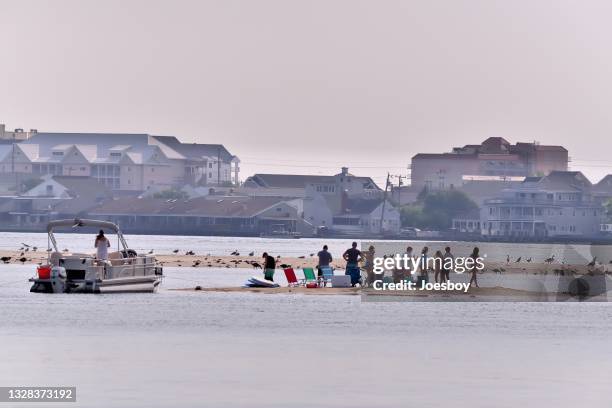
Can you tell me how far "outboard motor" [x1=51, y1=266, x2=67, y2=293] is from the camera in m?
61.2

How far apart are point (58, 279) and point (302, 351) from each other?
2019cm

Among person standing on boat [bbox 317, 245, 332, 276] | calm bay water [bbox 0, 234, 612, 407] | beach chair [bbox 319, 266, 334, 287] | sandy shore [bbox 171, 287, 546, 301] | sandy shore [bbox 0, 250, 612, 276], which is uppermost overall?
sandy shore [bbox 0, 250, 612, 276]

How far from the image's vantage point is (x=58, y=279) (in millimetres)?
61406

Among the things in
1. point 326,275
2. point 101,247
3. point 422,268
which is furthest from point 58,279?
point 422,268

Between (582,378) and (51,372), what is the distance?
10087 mm

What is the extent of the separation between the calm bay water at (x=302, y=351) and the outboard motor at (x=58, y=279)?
59 cm

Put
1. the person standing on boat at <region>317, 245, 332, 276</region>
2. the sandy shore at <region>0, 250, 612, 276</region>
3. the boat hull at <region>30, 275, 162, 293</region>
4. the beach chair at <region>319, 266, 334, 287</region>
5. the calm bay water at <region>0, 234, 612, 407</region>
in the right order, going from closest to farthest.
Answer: the calm bay water at <region>0, 234, 612, 407</region> → the boat hull at <region>30, 275, 162, 293</region> → the person standing on boat at <region>317, 245, 332, 276</region> → the beach chair at <region>319, 266, 334, 287</region> → the sandy shore at <region>0, 250, 612, 276</region>

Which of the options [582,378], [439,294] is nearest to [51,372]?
[582,378]

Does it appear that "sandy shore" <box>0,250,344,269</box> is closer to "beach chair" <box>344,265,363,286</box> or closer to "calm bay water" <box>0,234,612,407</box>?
"beach chair" <box>344,265,363,286</box>

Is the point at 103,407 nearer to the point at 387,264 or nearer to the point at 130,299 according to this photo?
the point at 130,299

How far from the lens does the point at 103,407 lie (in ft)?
105

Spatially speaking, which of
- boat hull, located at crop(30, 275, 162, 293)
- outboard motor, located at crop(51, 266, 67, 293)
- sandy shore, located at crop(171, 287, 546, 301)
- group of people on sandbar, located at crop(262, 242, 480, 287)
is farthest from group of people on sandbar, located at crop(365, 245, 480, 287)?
outboard motor, located at crop(51, 266, 67, 293)

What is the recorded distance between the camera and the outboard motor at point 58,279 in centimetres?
6119

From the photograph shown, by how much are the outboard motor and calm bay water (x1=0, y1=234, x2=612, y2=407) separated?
23.2 inches
